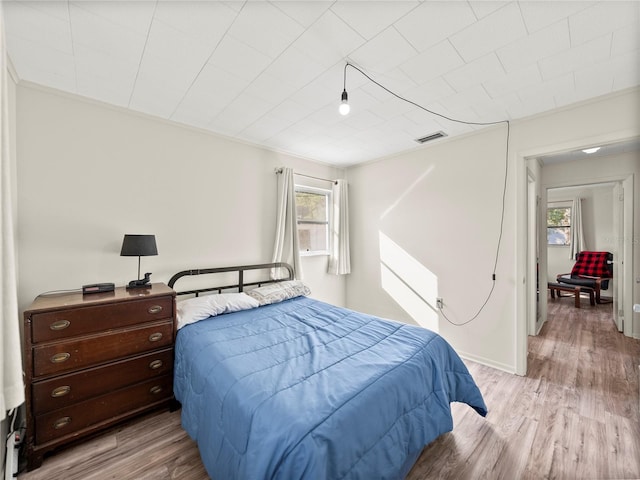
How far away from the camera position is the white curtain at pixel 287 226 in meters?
3.55

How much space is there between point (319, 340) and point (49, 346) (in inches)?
69.1

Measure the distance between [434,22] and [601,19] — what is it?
92 cm

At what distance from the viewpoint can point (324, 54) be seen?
1.78m

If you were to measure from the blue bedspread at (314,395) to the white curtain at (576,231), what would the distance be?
20.7ft

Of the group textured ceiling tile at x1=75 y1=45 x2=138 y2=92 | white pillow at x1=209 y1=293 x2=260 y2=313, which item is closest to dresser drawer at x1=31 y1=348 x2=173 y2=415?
white pillow at x1=209 y1=293 x2=260 y2=313

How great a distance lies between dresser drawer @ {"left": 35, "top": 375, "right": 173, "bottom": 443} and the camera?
174 cm

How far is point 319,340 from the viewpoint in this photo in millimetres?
2002

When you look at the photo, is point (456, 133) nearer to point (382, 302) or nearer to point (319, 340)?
point (382, 302)

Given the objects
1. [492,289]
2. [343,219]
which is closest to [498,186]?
[492,289]

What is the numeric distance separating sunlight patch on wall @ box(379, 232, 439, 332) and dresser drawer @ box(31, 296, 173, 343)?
2.87 metres

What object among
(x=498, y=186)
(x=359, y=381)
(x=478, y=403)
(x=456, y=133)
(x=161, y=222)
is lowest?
(x=478, y=403)

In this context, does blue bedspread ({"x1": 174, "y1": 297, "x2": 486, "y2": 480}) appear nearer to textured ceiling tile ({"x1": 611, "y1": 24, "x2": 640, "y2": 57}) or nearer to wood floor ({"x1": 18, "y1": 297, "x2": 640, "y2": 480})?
wood floor ({"x1": 18, "y1": 297, "x2": 640, "y2": 480})

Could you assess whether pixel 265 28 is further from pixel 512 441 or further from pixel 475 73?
pixel 512 441

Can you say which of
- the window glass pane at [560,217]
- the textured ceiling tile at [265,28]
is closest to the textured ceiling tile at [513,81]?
the textured ceiling tile at [265,28]
